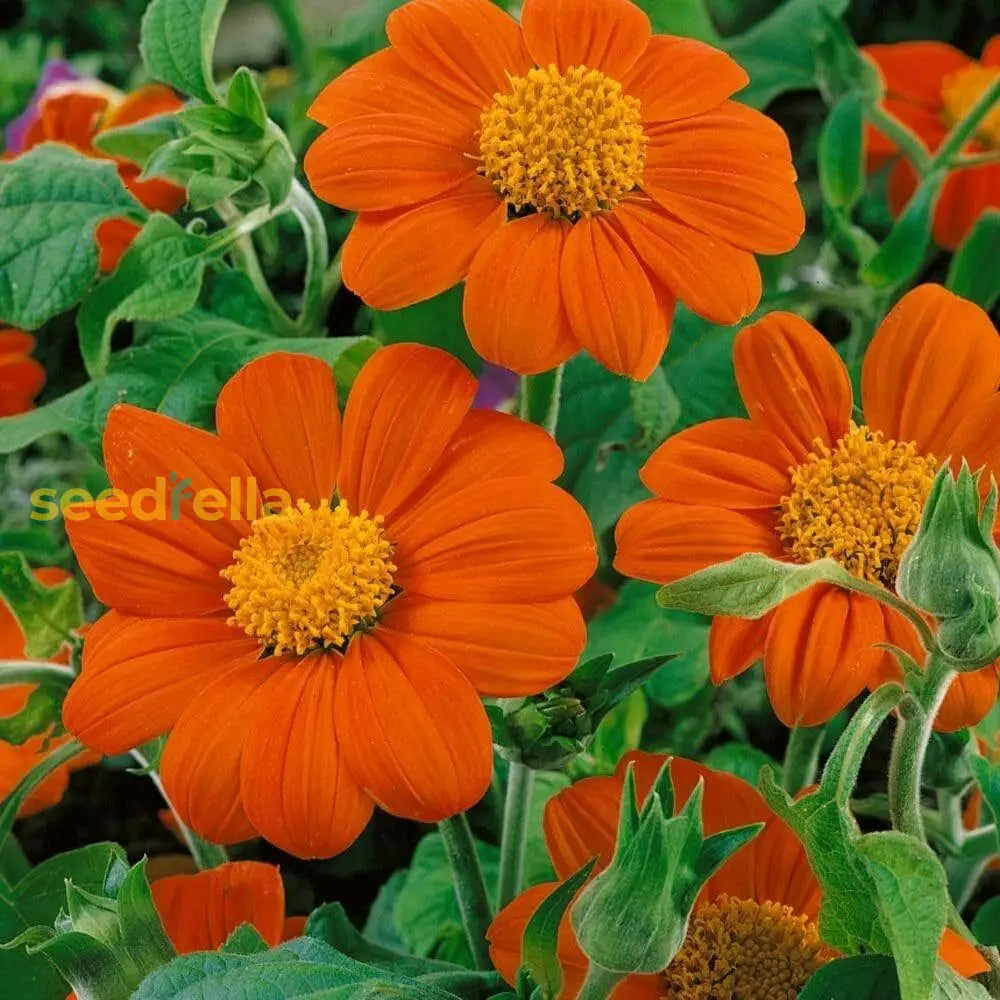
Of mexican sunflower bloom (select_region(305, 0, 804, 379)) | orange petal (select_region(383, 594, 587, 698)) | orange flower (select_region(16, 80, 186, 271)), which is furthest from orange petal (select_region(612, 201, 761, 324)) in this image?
orange flower (select_region(16, 80, 186, 271))

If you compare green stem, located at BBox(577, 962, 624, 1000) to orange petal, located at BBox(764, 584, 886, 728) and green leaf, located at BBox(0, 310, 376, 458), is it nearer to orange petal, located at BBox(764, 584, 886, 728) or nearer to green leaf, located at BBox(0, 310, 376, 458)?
orange petal, located at BBox(764, 584, 886, 728)

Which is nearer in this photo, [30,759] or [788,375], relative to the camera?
[788,375]

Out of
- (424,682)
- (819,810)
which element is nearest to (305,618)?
(424,682)

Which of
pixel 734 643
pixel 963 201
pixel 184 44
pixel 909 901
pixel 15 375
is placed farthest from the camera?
pixel 963 201

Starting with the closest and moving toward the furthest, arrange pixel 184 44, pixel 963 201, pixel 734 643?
pixel 734 643 < pixel 184 44 < pixel 963 201

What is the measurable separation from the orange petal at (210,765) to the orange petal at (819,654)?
161 mm

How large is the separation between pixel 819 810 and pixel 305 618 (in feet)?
0.54

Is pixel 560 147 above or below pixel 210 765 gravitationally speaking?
above

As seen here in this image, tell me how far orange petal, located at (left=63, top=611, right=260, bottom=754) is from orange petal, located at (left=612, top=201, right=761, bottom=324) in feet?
0.57

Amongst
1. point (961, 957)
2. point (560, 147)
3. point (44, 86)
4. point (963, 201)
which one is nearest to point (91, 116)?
point (44, 86)

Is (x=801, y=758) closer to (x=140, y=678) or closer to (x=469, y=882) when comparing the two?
(x=469, y=882)

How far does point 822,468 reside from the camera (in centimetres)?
48

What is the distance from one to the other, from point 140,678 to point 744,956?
7.9 inches

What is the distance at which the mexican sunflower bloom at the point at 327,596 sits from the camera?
40 cm
